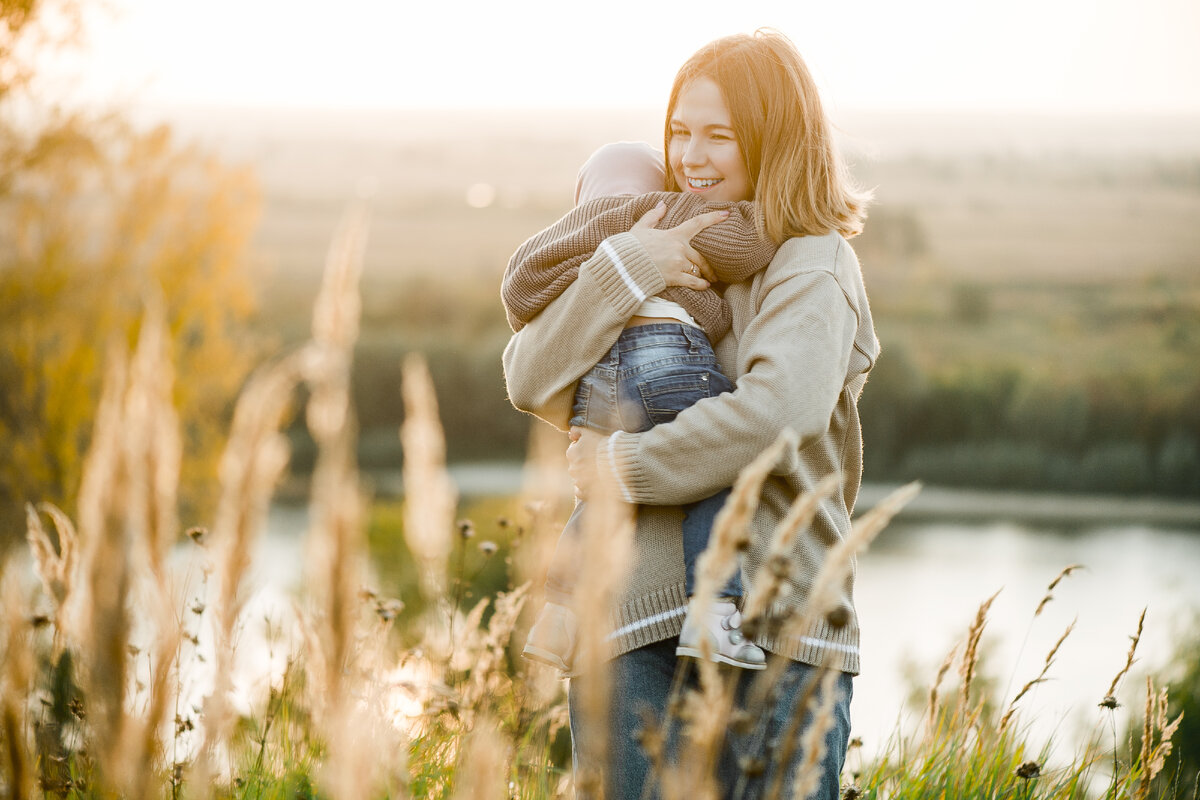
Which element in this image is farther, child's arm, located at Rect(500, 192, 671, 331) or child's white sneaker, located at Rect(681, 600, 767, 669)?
child's arm, located at Rect(500, 192, 671, 331)

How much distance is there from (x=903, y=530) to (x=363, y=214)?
28035 millimetres

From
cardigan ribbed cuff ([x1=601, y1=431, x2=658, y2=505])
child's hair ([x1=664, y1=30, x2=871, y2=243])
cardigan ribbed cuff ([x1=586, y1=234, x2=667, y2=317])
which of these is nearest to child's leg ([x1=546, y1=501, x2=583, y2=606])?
cardigan ribbed cuff ([x1=601, y1=431, x2=658, y2=505])

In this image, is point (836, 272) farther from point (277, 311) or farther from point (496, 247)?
point (496, 247)

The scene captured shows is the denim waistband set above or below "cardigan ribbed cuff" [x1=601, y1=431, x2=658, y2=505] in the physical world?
above

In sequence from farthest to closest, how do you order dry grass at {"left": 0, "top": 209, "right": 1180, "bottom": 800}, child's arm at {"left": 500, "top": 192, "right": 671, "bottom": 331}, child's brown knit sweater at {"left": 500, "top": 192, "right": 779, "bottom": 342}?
child's arm at {"left": 500, "top": 192, "right": 671, "bottom": 331} → child's brown knit sweater at {"left": 500, "top": 192, "right": 779, "bottom": 342} → dry grass at {"left": 0, "top": 209, "right": 1180, "bottom": 800}

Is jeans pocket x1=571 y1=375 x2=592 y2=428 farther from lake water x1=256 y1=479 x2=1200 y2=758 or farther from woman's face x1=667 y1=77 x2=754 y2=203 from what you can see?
lake water x1=256 y1=479 x2=1200 y2=758

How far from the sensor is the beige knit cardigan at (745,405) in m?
1.73

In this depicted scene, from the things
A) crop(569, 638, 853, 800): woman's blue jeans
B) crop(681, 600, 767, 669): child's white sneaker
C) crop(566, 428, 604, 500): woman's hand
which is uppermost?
crop(566, 428, 604, 500): woman's hand

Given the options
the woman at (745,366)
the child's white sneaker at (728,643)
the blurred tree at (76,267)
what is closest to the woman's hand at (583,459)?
the woman at (745,366)

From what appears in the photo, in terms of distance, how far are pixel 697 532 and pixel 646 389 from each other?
286mm

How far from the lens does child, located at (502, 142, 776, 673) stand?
70.8 inches

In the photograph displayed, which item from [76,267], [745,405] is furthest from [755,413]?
[76,267]

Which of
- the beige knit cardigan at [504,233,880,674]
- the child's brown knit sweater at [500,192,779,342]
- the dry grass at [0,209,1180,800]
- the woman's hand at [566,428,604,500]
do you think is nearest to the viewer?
the dry grass at [0,209,1180,800]

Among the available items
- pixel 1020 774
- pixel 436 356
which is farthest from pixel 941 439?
pixel 1020 774
